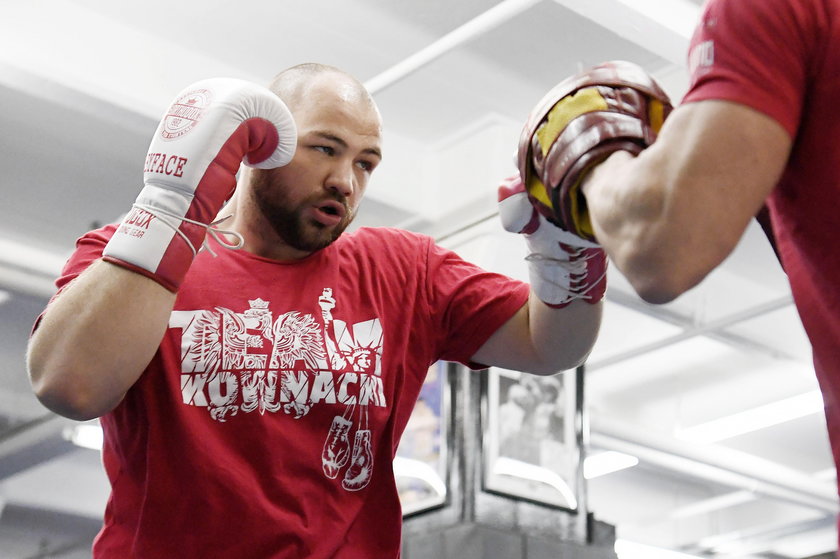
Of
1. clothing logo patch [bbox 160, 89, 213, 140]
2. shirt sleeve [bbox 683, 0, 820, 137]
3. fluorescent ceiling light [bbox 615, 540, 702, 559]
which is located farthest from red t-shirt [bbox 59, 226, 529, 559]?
fluorescent ceiling light [bbox 615, 540, 702, 559]

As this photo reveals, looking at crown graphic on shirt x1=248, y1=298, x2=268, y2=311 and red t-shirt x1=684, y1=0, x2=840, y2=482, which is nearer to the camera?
red t-shirt x1=684, y1=0, x2=840, y2=482

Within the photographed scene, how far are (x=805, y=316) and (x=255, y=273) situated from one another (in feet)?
3.26

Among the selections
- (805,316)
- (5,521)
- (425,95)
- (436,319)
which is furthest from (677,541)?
(805,316)

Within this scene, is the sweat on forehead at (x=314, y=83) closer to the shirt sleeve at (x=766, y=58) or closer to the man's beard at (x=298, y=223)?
the man's beard at (x=298, y=223)

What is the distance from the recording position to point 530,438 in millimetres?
4805

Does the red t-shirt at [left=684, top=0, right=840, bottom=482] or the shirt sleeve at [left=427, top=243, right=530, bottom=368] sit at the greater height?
the shirt sleeve at [left=427, top=243, right=530, bottom=368]

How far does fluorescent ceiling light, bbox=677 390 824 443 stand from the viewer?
761 cm

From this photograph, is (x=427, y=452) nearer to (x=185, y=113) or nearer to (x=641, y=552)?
(x=185, y=113)

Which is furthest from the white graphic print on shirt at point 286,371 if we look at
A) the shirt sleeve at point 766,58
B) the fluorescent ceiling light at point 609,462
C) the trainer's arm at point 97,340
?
the fluorescent ceiling light at point 609,462

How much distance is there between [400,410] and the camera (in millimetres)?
1801

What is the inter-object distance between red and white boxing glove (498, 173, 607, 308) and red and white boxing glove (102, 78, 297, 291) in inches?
16.2

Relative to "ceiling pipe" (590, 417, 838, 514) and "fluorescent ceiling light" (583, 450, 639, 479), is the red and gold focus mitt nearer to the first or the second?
"ceiling pipe" (590, 417, 838, 514)

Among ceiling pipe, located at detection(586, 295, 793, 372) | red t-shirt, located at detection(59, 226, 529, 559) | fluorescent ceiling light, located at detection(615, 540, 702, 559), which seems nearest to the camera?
red t-shirt, located at detection(59, 226, 529, 559)

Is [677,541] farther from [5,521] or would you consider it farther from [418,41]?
[418,41]
